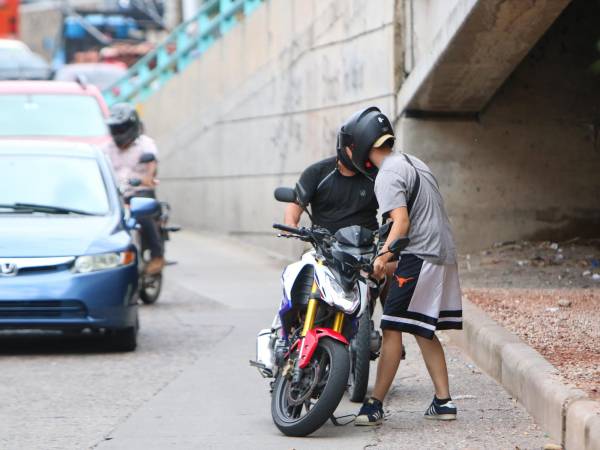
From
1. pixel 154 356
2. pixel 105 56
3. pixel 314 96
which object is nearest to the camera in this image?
pixel 154 356

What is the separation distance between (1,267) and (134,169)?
4138 mm

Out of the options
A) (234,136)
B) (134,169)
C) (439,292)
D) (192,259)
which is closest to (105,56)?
(234,136)

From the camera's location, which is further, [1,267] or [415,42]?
[415,42]

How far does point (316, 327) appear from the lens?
7.71 m

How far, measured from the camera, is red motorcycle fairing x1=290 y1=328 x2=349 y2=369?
7.52 metres

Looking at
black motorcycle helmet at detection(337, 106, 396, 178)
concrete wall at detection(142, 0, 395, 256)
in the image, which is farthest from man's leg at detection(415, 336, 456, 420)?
concrete wall at detection(142, 0, 395, 256)

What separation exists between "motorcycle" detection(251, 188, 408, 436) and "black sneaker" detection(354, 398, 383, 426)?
30 centimetres

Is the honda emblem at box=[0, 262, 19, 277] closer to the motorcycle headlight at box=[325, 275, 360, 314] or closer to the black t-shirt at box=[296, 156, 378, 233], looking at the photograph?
the black t-shirt at box=[296, 156, 378, 233]

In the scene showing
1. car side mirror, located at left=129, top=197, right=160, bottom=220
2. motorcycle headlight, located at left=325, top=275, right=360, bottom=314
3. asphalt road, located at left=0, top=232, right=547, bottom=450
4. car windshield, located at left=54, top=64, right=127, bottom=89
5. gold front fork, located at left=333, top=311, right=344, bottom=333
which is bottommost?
asphalt road, located at left=0, top=232, right=547, bottom=450

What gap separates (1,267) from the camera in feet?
34.0

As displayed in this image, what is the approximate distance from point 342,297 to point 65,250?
3.42 meters

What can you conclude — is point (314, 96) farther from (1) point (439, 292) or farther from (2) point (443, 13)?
(1) point (439, 292)

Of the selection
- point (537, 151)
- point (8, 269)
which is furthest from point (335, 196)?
point (537, 151)

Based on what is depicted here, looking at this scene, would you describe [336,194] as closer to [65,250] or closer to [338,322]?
[338,322]
